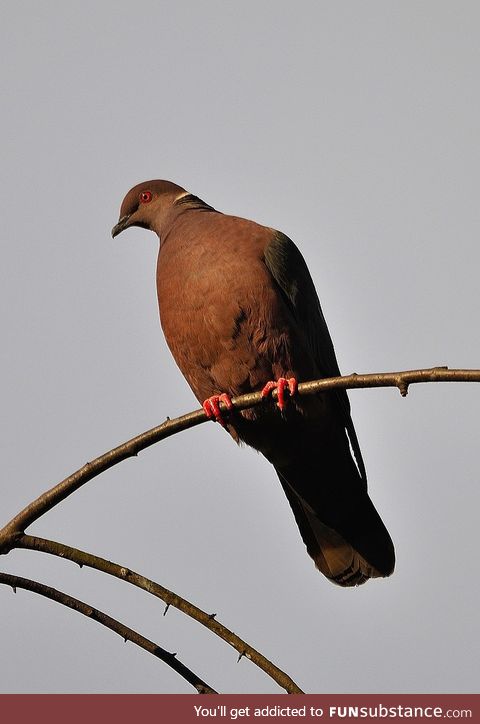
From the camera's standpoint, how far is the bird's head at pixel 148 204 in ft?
21.2

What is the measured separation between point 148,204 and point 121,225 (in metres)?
0.26

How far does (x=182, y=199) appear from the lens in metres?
6.36

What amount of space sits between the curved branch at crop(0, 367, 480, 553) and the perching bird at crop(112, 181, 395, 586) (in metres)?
1.37

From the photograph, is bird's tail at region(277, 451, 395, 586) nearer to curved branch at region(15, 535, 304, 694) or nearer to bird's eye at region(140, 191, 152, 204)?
bird's eye at region(140, 191, 152, 204)

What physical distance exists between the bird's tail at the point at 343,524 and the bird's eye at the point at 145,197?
6.30ft

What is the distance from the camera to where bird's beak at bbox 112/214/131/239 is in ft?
22.0

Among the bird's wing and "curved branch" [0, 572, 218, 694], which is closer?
"curved branch" [0, 572, 218, 694]

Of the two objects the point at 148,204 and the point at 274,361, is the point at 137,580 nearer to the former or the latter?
the point at 274,361

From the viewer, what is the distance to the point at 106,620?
2998mm

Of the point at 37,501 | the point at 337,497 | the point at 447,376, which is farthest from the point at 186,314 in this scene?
the point at 447,376

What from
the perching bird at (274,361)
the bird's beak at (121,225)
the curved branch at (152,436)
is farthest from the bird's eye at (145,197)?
the curved branch at (152,436)

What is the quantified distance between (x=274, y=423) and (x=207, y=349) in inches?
20.7

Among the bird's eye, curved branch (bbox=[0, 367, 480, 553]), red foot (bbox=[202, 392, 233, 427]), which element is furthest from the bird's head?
curved branch (bbox=[0, 367, 480, 553])
